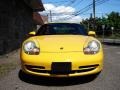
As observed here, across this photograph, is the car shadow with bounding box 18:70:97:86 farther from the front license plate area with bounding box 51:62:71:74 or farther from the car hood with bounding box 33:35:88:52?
the car hood with bounding box 33:35:88:52

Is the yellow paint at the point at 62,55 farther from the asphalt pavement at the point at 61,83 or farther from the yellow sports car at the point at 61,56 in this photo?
the asphalt pavement at the point at 61,83

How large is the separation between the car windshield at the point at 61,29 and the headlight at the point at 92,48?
1.10 meters

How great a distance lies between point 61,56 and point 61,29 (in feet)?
6.06

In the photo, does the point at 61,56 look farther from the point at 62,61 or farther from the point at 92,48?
the point at 92,48

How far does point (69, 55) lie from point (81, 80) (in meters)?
0.72

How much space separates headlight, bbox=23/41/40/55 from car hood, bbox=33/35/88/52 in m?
0.11

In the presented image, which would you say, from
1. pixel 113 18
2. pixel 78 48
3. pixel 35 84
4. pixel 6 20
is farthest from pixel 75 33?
pixel 113 18

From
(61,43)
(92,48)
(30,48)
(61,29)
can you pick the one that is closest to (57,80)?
(61,43)

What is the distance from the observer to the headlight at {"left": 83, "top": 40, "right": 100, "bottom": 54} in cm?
615

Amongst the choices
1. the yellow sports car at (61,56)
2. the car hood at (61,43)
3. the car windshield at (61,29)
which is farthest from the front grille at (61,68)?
the car windshield at (61,29)

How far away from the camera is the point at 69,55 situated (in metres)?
5.96

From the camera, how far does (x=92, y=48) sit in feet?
20.4

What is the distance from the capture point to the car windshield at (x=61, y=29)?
24.5ft

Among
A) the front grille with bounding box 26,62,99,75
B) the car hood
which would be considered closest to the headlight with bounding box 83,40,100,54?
the car hood
